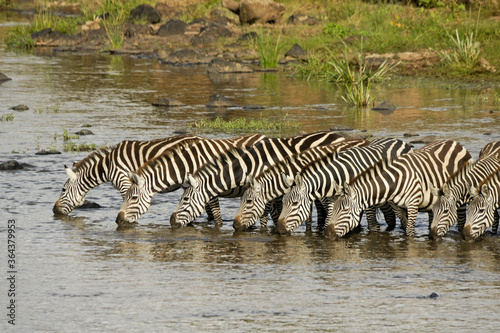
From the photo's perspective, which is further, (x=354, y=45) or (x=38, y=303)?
(x=354, y=45)

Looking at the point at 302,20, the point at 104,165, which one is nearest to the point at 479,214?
the point at 104,165

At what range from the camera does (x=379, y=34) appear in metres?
27.1

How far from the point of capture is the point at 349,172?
9500 millimetres

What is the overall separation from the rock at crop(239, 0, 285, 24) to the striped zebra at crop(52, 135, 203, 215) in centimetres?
2474

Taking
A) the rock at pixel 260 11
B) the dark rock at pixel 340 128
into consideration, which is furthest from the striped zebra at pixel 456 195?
the rock at pixel 260 11

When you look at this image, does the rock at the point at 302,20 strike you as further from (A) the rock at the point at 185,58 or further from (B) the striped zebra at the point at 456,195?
(B) the striped zebra at the point at 456,195

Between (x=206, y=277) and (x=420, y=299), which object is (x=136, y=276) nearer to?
Answer: (x=206, y=277)

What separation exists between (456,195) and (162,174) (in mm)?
3358

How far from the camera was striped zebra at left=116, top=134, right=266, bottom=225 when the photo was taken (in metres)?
9.79

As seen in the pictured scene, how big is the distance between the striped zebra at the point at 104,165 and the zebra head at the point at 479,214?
11.4ft

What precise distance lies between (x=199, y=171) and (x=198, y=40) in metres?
22.7

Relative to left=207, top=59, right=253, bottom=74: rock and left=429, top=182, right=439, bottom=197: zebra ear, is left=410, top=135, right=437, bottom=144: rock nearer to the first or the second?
left=429, top=182, right=439, bottom=197: zebra ear

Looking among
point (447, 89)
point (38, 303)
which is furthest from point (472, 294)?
point (447, 89)

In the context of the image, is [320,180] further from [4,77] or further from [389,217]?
[4,77]
